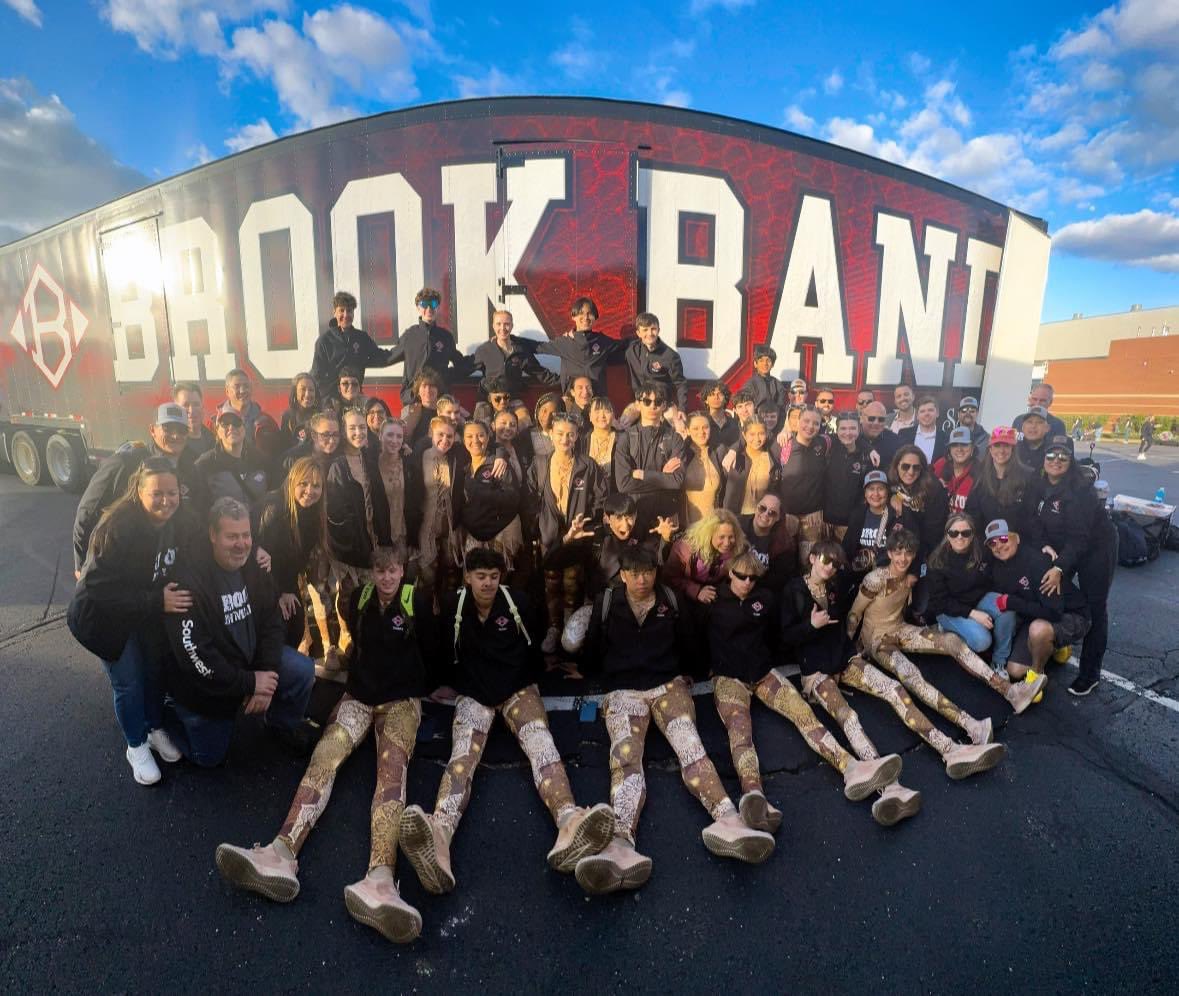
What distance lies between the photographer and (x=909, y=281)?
21.8ft

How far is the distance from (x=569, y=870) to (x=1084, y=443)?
3501 centimetres

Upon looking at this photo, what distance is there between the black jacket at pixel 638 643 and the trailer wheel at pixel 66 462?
1051 cm

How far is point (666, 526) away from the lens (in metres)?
4.18

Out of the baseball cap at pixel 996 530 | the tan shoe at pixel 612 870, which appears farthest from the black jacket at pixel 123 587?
the baseball cap at pixel 996 530

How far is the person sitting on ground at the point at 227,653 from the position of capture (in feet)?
9.76

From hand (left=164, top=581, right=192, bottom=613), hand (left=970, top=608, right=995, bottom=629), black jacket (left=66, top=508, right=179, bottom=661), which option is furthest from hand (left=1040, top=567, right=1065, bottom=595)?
black jacket (left=66, top=508, right=179, bottom=661)

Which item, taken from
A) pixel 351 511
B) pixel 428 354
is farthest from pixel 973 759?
pixel 428 354

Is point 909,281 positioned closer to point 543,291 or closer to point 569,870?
point 543,291

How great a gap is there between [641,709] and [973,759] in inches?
71.6

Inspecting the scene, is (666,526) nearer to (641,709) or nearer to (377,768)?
(641,709)

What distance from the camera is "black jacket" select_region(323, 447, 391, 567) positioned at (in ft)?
12.6

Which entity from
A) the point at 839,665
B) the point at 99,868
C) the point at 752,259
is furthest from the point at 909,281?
the point at 99,868

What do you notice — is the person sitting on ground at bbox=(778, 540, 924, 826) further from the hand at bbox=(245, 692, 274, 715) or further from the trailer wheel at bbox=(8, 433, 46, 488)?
the trailer wheel at bbox=(8, 433, 46, 488)

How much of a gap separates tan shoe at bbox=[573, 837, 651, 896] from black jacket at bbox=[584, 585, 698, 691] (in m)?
1.01
